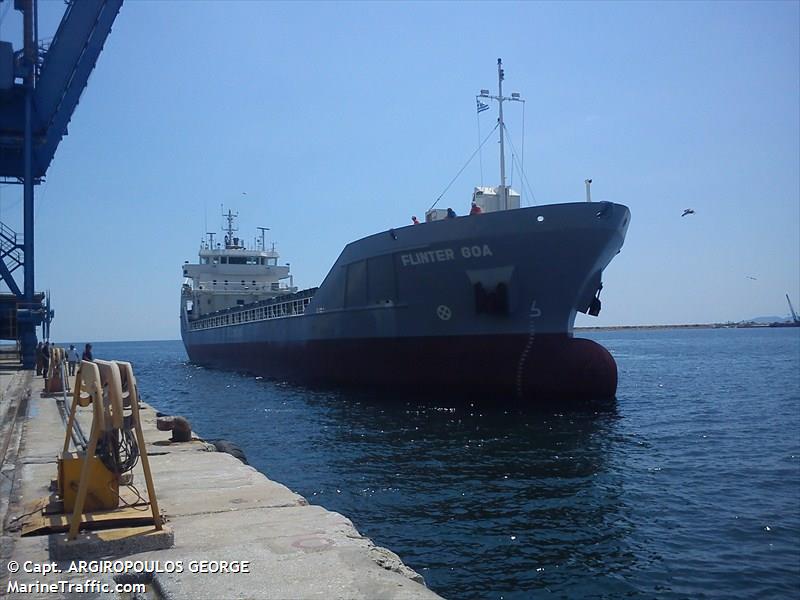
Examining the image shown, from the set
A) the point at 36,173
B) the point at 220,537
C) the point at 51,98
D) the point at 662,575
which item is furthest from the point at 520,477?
the point at 36,173

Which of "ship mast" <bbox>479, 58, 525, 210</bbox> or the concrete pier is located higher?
"ship mast" <bbox>479, 58, 525, 210</bbox>

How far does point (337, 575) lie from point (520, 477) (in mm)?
5483

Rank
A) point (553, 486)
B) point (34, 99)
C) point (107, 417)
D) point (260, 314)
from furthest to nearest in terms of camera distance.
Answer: point (260, 314), point (34, 99), point (553, 486), point (107, 417)

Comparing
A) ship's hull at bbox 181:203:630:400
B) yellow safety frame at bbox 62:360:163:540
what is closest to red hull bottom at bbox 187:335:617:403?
ship's hull at bbox 181:203:630:400

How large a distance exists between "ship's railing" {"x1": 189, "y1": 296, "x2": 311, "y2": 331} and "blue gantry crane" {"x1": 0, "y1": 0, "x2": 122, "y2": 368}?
7.46 m

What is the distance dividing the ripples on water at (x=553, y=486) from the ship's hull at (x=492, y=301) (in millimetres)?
858

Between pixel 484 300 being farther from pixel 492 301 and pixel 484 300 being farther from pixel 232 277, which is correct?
pixel 232 277

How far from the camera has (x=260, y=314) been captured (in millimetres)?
25781

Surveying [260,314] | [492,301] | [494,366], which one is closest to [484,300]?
[492,301]

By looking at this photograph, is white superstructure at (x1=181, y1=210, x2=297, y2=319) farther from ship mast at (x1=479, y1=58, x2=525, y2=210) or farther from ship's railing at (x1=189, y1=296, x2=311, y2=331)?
ship mast at (x1=479, y1=58, x2=525, y2=210)

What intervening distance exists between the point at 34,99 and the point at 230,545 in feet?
71.6

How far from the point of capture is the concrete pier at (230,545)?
3.27 meters

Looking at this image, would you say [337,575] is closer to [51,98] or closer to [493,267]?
[493,267]

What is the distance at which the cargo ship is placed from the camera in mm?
13867
